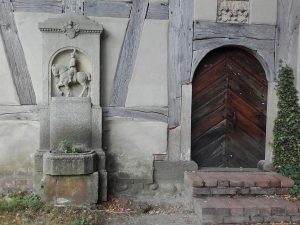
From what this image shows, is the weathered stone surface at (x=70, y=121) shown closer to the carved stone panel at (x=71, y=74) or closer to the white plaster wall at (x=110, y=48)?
the carved stone panel at (x=71, y=74)

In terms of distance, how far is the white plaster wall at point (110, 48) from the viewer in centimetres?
552

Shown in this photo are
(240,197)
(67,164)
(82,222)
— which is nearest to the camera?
(82,222)

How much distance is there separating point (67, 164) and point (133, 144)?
1167 millimetres

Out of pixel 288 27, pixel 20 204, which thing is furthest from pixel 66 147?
pixel 288 27

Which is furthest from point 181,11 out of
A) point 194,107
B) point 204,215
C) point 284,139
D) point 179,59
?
point 204,215

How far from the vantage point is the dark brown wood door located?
5.94 metres

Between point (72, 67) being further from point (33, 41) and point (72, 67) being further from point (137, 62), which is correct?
point (137, 62)

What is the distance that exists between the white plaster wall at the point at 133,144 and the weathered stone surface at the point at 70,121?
382 millimetres

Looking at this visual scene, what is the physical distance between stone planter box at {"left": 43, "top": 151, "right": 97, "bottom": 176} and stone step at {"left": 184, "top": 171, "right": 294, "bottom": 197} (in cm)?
157

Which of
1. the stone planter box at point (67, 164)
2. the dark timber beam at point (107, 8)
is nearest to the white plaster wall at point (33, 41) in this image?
the dark timber beam at point (107, 8)

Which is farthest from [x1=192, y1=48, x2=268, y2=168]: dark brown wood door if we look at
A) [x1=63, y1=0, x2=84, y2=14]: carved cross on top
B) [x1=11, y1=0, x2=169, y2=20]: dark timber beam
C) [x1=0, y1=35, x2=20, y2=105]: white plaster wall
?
[x1=0, y1=35, x2=20, y2=105]: white plaster wall

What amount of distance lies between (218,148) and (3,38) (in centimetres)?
391

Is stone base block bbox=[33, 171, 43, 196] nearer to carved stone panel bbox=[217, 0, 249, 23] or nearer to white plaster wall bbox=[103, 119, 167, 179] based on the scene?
white plaster wall bbox=[103, 119, 167, 179]

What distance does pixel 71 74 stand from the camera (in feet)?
17.4
